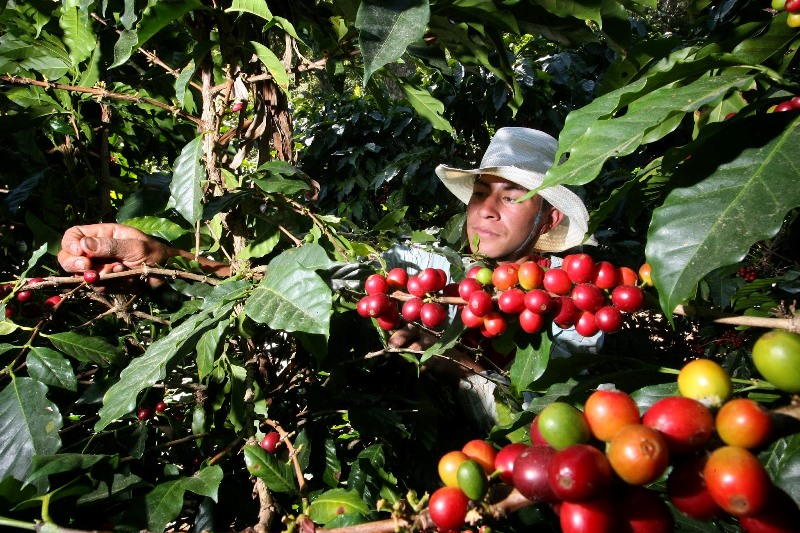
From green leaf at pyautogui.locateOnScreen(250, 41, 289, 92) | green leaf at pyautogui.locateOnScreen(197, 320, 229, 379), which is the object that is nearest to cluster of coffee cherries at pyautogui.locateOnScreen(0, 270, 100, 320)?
green leaf at pyautogui.locateOnScreen(197, 320, 229, 379)

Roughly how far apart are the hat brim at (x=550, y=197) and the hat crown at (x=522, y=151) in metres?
0.08

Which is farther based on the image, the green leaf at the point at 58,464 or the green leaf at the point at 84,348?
the green leaf at the point at 84,348

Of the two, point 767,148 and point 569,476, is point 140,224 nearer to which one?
point 569,476

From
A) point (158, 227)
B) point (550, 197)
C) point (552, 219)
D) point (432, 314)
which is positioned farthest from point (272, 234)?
point (552, 219)

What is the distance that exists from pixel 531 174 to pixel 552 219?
51cm

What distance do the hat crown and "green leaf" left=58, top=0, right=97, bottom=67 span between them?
1413 millimetres

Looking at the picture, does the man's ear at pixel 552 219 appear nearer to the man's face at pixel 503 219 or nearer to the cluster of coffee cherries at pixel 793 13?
the man's face at pixel 503 219

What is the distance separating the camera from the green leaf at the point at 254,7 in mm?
1095

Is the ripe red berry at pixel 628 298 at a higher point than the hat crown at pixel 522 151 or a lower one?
higher

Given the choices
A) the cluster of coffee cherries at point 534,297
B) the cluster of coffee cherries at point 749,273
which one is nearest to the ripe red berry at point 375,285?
the cluster of coffee cherries at point 534,297

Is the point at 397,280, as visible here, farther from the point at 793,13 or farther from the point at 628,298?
the point at 793,13

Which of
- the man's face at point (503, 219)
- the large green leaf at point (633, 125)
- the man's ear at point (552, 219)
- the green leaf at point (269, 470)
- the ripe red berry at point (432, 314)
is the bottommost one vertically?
the man's ear at point (552, 219)

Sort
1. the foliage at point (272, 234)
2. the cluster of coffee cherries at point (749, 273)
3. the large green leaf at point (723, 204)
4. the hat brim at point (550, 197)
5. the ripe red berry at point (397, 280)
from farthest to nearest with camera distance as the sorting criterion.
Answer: the cluster of coffee cherries at point (749, 273), the hat brim at point (550, 197), the ripe red berry at point (397, 280), the foliage at point (272, 234), the large green leaf at point (723, 204)

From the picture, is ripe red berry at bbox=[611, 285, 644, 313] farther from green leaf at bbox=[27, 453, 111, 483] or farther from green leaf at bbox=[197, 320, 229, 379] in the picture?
green leaf at bbox=[27, 453, 111, 483]
